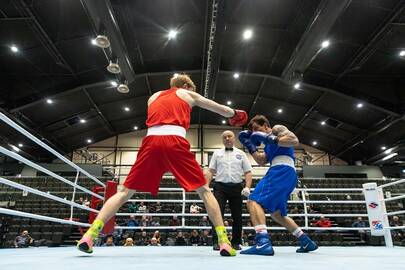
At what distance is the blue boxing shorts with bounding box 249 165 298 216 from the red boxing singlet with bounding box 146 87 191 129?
2.48ft

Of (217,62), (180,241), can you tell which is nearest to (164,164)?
(180,241)

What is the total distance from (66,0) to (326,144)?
43.5 feet

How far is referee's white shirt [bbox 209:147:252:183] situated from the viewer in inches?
123

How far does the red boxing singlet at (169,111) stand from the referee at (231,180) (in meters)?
1.19

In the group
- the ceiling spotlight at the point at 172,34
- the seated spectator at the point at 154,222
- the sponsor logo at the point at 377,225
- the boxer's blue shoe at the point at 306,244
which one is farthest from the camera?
the ceiling spotlight at the point at 172,34

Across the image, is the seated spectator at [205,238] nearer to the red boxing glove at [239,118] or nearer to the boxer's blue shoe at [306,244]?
the boxer's blue shoe at [306,244]

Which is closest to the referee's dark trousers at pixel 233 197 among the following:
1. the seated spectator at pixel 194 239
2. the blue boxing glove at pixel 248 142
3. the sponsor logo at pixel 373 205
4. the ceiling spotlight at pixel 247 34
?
the blue boxing glove at pixel 248 142

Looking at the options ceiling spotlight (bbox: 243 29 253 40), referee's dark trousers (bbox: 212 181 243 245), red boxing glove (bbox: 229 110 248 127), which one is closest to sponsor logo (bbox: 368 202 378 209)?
referee's dark trousers (bbox: 212 181 243 245)

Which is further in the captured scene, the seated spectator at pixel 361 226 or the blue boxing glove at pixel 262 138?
the seated spectator at pixel 361 226

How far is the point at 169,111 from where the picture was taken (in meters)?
2.01

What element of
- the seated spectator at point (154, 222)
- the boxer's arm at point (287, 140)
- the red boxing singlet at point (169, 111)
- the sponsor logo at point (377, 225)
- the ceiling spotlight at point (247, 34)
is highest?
the ceiling spotlight at point (247, 34)

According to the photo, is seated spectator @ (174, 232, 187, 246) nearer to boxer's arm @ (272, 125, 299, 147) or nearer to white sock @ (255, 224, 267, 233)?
white sock @ (255, 224, 267, 233)

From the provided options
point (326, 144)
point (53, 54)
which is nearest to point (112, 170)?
point (53, 54)

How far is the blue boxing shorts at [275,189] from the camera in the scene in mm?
2287
